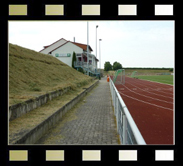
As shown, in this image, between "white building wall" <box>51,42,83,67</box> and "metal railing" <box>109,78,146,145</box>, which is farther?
"white building wall" <box>51,42,83,67</box>

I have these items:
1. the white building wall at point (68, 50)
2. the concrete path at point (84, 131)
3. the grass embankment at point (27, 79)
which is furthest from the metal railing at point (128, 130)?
the white building wall at point (68, 50)

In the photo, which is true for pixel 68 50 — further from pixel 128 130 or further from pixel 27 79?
pixel 128 130

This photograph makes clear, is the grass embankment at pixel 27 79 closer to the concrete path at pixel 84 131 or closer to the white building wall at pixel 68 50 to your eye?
the concrete path at pixel 84 131

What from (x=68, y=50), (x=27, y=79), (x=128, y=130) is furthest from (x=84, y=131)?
(x=68, y=50)

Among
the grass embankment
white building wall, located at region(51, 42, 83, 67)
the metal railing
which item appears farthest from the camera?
white building wall, located at region(51, 42, 83, 67)

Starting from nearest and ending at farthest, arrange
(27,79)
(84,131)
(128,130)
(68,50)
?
1. (128,130)
2. (84,131)
3. (27,79)
4. (68,50)

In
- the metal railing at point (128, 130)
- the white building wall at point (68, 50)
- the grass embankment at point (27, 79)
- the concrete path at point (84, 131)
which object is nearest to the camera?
the metal railing at point (128, 130)

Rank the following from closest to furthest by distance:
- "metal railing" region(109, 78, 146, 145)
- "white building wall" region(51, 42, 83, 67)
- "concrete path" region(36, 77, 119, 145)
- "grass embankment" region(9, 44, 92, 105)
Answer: "metal railing" region(109, 78, 146, 145) < "concrete path" region(36, 77, 119, 145) < "grass embankment" region(9, 44, 92, 105) < "white building wall" region(51, 42, 83, 67)

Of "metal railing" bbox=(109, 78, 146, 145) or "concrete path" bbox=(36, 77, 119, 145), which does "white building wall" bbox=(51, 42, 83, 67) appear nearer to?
"concrete path" bbox=(36, 77, 119, 145)

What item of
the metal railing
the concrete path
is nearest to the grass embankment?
the concrete path

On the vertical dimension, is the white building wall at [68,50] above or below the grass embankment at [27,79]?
above
